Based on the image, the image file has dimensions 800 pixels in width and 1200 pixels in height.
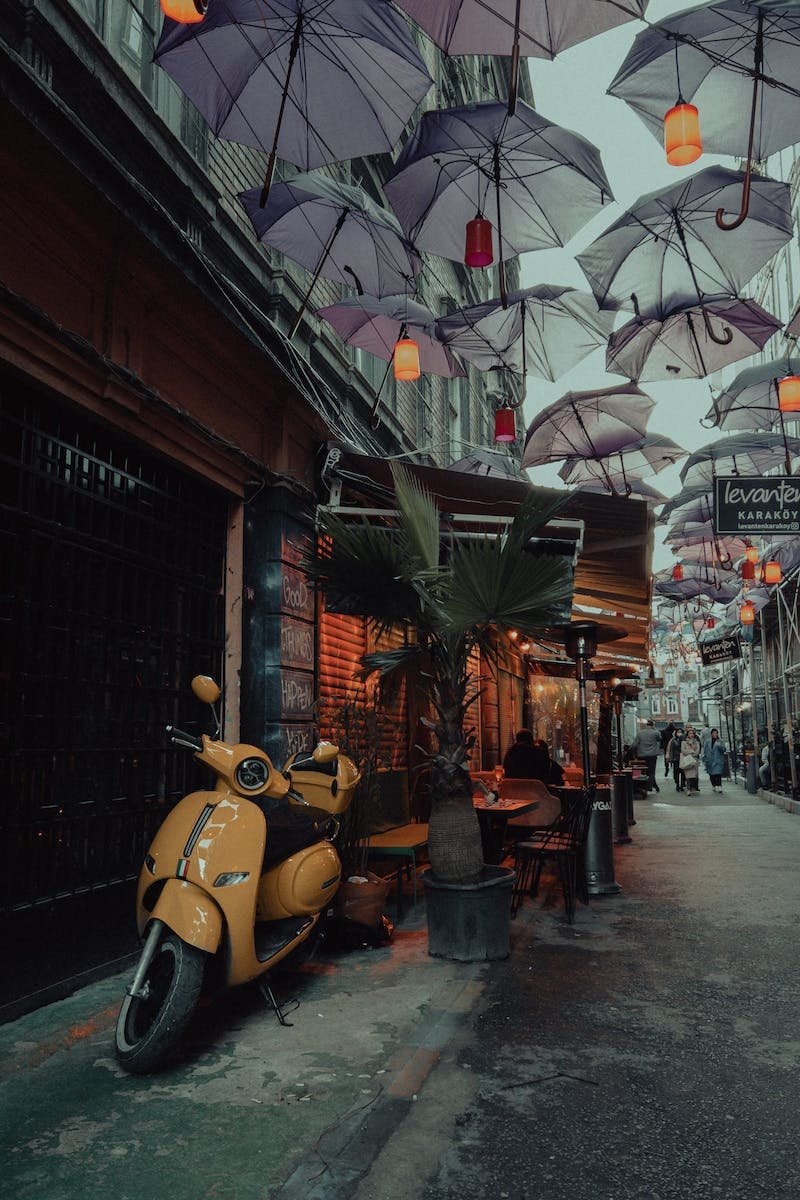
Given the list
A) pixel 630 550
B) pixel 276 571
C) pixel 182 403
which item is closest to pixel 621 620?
pixel 630 550

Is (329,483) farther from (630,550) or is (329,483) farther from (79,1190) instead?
(79,1190)

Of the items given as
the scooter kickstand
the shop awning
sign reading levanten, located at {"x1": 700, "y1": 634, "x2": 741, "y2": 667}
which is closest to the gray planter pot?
the scooter kickstand

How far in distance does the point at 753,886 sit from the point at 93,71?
33.0ft

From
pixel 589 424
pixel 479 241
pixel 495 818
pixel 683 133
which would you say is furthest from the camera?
pixel 589 424

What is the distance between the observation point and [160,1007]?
4.01 metres

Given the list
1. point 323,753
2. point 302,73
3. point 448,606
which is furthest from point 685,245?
point 323,753

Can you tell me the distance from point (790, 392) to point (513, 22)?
7.10 meters

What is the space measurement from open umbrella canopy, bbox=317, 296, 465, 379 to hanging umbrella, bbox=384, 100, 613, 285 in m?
0.93

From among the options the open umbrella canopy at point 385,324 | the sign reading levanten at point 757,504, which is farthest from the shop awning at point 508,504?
the open umbrella canopy at point 385,324

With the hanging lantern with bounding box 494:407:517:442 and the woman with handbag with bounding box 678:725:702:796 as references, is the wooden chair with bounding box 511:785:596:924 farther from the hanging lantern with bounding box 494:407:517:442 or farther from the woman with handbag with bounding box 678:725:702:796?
the woman with handbag with bounding box 678:725:702:796

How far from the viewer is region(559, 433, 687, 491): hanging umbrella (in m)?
14.9

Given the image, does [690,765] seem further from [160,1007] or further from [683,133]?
[160,1007]

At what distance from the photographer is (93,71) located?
240 inches

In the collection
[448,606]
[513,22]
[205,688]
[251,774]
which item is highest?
[513,22]
